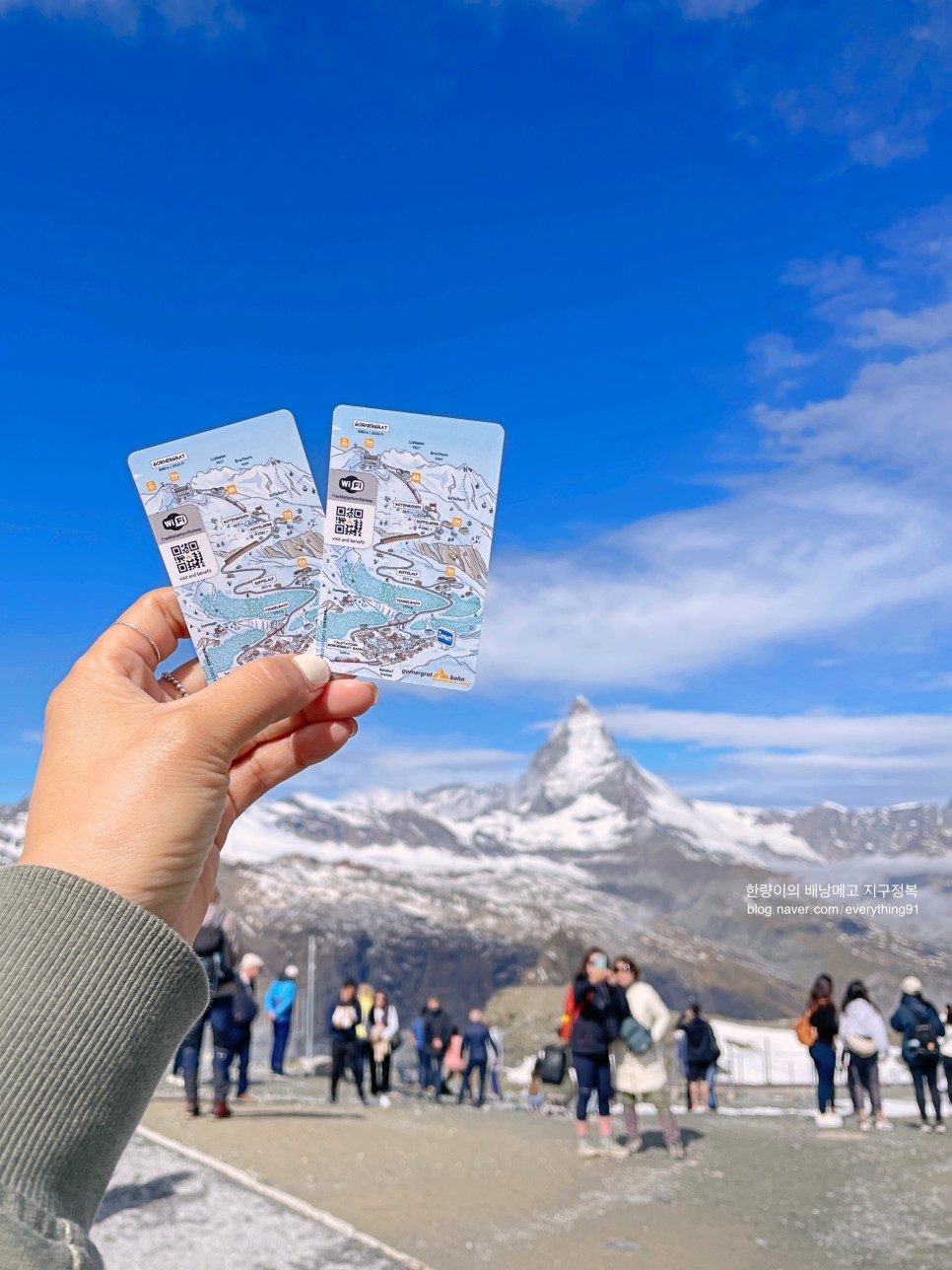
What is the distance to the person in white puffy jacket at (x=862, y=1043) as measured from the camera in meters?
13.6

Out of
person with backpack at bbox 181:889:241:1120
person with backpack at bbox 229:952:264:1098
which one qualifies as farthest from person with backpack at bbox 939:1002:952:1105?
person with backpack at bbox 181:889:241:1120

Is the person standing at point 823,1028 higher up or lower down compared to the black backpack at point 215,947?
lower down

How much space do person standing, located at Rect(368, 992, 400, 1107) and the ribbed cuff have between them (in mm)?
14694

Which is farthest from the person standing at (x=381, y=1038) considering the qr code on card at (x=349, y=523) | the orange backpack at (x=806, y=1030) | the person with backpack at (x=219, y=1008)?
the qr code on card at (x=349, y=523)

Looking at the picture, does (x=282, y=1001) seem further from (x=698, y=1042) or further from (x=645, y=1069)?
(x=645, y=1069)

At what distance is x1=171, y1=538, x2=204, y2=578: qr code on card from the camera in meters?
→ 3.49

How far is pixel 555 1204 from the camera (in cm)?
932

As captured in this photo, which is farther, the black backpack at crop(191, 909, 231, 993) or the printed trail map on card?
the black backpack at crop(191, 909, 231, 993)

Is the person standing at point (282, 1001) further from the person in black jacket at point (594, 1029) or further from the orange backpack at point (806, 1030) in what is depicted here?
the orange backpack at point (806, 1030)

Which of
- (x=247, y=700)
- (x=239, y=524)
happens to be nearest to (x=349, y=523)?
(x=239, y=524)

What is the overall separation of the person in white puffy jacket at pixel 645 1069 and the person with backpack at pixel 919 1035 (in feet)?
12.4

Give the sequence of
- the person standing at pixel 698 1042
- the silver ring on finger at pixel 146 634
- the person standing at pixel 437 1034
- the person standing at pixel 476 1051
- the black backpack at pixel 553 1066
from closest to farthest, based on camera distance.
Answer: the silver ring on finger at pixel 146 634 < the black backpack at pixel 553 1066 < the person standing at pixel 698 1042 < the person standing at pixel 476 1051 < the person standing at pixel 437 1034

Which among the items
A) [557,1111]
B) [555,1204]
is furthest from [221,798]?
[557,1111]

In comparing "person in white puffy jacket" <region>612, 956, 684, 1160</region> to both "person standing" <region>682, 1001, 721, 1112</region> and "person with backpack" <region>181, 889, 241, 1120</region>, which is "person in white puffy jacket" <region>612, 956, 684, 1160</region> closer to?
"person standing" <region>682, 1001, 721, 1112</region>
